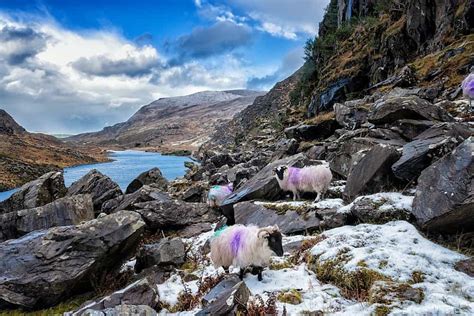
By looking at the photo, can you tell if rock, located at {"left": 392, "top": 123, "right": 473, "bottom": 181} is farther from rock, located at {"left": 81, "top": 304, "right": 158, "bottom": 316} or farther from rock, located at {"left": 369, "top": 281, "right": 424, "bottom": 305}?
rock, located at {"left": 81, "top": 304, "right": 158, "bottom": 316}

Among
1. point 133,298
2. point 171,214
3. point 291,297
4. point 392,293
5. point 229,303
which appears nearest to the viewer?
point 392,293

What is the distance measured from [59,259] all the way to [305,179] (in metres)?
8.02

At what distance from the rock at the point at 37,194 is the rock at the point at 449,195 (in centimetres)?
1670

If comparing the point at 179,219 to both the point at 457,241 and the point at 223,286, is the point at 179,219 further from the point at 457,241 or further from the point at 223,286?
the point at 457,241

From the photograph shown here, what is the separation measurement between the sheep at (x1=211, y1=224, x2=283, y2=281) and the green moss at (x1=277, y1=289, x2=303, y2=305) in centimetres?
102

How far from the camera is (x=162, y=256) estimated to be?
1005 centimetres

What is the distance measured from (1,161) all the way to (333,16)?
3225 inches

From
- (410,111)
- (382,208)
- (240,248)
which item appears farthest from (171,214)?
(410,111)

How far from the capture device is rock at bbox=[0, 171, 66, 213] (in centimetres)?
1712

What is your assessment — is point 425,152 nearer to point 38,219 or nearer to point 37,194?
point 38,219

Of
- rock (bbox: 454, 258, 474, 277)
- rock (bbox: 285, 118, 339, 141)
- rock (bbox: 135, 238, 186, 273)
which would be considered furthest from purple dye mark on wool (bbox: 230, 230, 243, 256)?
rock (bbox: 285, 118, 339, 141)

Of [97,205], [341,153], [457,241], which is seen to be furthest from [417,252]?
[97,205]

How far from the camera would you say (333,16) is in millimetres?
88625

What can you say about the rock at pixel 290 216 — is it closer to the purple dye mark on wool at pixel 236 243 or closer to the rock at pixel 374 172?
the rock at pixel 374 172
